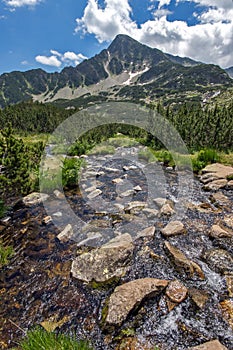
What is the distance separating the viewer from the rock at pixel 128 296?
13.7 ft

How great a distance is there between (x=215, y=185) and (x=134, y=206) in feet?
19.8

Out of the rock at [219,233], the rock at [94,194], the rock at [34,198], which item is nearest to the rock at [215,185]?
the rock at [219,233]

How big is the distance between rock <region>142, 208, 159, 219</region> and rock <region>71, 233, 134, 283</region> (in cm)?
269

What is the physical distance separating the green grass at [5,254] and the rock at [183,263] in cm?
495

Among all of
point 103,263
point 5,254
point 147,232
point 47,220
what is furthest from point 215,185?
point 5,254

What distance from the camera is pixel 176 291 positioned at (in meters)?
4.77

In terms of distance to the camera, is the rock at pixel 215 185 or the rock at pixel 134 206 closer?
the rock at pixel 134 206

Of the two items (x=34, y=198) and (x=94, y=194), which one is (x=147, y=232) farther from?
(x=34, y=198)

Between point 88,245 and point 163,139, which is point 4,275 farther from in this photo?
point 163,139

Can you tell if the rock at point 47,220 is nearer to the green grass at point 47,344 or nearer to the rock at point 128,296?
the rock at point 128,296

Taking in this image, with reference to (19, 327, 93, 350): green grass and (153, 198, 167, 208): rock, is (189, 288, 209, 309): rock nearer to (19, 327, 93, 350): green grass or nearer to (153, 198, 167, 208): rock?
(19, 327, 93, 350): green grass

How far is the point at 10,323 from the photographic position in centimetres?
439

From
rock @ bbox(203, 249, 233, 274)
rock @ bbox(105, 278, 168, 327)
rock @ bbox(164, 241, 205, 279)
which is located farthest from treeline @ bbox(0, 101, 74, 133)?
rock @ bbox(105, 278, 168, 327)

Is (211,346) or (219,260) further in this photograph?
(219,260)
